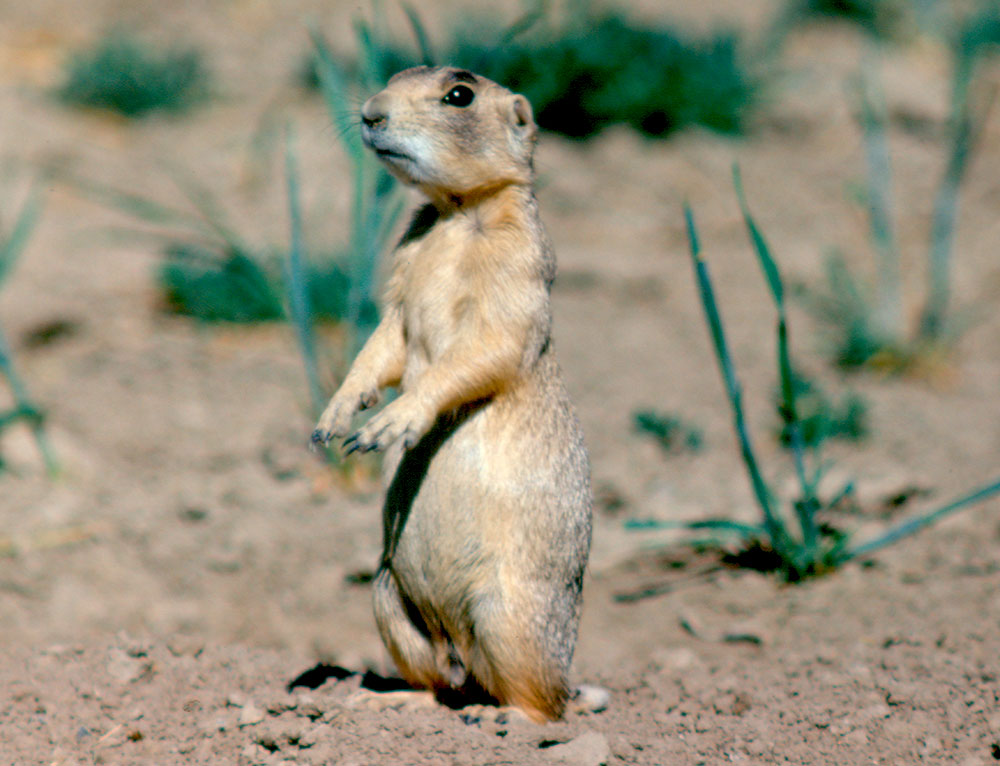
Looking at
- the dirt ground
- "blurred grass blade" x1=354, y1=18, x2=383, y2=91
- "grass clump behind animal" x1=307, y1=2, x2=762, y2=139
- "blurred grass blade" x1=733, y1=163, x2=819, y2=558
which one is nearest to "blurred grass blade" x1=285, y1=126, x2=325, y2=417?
"blurred grass blade" x1=354, y1=18, x2=383, y2=91

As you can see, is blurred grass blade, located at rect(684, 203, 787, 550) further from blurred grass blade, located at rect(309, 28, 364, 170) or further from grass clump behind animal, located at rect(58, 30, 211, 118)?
grass clump behind animal, located at rect(58, 30, 211, 118)

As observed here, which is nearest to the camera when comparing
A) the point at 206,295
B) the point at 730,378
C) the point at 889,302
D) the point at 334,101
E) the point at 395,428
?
the point at 395,428

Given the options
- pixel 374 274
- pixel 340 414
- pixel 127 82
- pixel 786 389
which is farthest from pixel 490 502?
pixel 127 82

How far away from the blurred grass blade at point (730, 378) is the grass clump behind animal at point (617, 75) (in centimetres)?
455

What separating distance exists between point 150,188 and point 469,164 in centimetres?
491

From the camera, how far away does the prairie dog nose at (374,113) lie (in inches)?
116

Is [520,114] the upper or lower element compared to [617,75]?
upper

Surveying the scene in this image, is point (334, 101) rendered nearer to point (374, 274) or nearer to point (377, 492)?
point (374, 274)

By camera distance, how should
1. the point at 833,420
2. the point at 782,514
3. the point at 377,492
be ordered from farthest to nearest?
the point at 833,420 → the point at 377,492 → the point at 782,514

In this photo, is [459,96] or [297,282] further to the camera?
[297,282]

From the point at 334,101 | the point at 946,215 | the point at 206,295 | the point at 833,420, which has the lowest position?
the point at 833,420

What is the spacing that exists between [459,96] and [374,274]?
164 cm

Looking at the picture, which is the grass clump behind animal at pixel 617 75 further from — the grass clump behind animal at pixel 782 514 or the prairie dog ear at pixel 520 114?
the prairie dog ear at pixel 520 114

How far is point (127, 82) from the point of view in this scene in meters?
8.24
